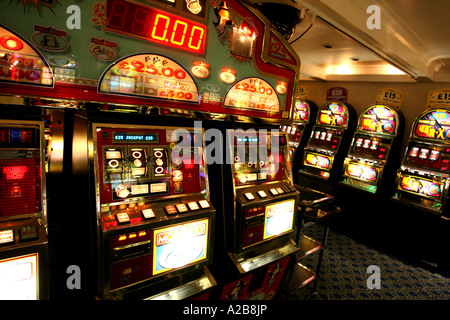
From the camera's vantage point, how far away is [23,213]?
1482 mm

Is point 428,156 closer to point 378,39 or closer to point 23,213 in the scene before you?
point 378,39

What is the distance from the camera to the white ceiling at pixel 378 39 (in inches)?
111

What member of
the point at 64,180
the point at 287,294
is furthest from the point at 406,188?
the point at 64,180

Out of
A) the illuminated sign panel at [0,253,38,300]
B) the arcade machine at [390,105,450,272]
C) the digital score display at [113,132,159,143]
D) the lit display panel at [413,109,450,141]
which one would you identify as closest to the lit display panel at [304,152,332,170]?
the arcade machine at [390,105,450,272]

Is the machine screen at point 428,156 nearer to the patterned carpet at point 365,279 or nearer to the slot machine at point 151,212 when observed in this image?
the patterned carpet at point 365,279

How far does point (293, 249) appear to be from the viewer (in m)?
2.79

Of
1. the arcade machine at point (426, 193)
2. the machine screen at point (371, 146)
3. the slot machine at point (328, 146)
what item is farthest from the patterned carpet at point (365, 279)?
the machine screen at point (371, 146)

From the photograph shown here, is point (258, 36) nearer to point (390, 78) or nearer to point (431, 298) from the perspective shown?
point (431, 298)

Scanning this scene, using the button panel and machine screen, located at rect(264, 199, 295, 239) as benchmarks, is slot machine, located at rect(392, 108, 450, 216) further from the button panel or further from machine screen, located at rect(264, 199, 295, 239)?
the button panel

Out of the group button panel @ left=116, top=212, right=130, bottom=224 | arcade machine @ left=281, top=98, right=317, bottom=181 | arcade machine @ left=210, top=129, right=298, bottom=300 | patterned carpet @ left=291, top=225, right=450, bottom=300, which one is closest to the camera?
button panel @ left=116, top=212, right=130, bottom=224

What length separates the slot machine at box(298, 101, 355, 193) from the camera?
5.73 meters

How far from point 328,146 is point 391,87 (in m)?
2.08

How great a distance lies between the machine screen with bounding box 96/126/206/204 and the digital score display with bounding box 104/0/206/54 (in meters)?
0.66

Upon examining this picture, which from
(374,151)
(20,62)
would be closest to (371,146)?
(374,151)
